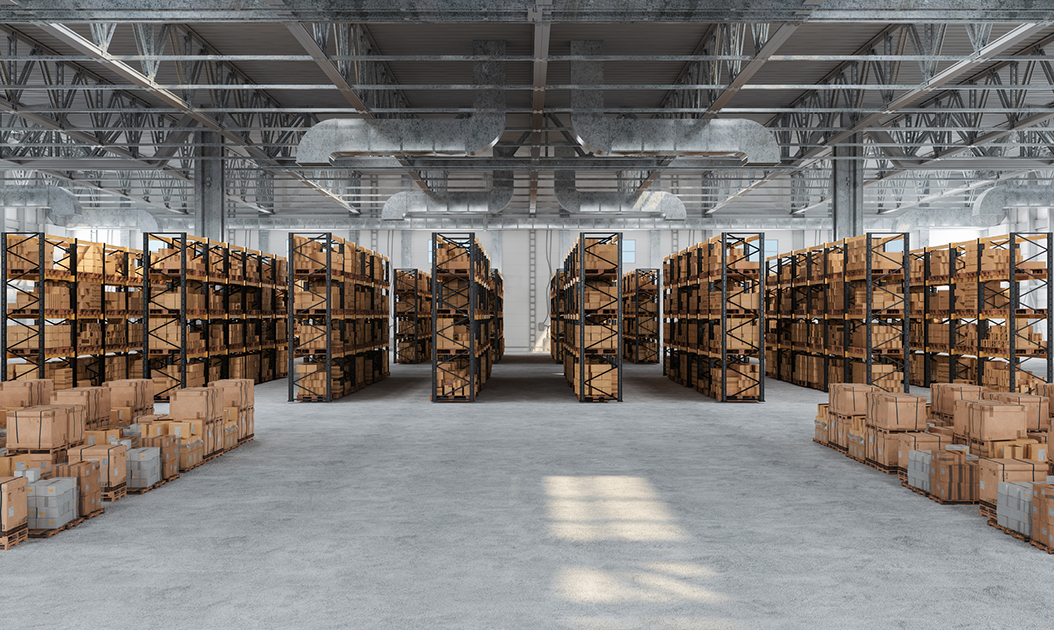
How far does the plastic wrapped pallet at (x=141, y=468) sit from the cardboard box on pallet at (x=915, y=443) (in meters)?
8.64

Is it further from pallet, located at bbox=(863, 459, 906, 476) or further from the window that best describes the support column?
the window

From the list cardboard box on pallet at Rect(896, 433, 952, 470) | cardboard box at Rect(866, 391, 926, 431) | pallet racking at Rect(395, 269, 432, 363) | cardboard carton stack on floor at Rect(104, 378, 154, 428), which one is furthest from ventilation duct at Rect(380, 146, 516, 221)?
cardboard box on pallet at Rect(896, 433, 952, 470)

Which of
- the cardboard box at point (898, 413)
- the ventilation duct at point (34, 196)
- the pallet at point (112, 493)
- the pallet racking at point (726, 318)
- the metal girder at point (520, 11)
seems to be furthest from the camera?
the ventilation duct at point (34, 196)

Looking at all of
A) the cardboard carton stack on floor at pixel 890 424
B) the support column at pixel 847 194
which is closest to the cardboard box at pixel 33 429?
the cardboard carton stack on floor at pixel 890 424

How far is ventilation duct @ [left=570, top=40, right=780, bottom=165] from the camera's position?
1416cm

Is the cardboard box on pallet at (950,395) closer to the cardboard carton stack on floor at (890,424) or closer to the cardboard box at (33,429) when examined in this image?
the cardboard carton stack on floor at (890,424)

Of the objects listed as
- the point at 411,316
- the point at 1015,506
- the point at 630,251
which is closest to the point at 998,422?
the point at 1015,506

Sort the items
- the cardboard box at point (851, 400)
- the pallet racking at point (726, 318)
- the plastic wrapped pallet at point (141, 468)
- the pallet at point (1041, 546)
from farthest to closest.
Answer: the pallet racking at point (726, 318) < the cardboard box at point (851, 400) < the plastic wrapped pallet at point (141, 468) < the pallet at point (1041, 546)

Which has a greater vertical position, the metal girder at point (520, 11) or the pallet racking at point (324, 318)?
the metal girder at point (520, 11)

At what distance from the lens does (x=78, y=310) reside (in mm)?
14258

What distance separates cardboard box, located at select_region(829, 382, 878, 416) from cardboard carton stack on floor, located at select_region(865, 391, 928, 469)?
79 centimetres

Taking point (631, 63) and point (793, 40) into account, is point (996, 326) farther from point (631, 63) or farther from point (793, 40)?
point (631, 63)

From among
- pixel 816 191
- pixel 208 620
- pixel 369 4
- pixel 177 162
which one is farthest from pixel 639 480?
pixel 816 191

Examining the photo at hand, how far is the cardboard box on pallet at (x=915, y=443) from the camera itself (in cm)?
787
